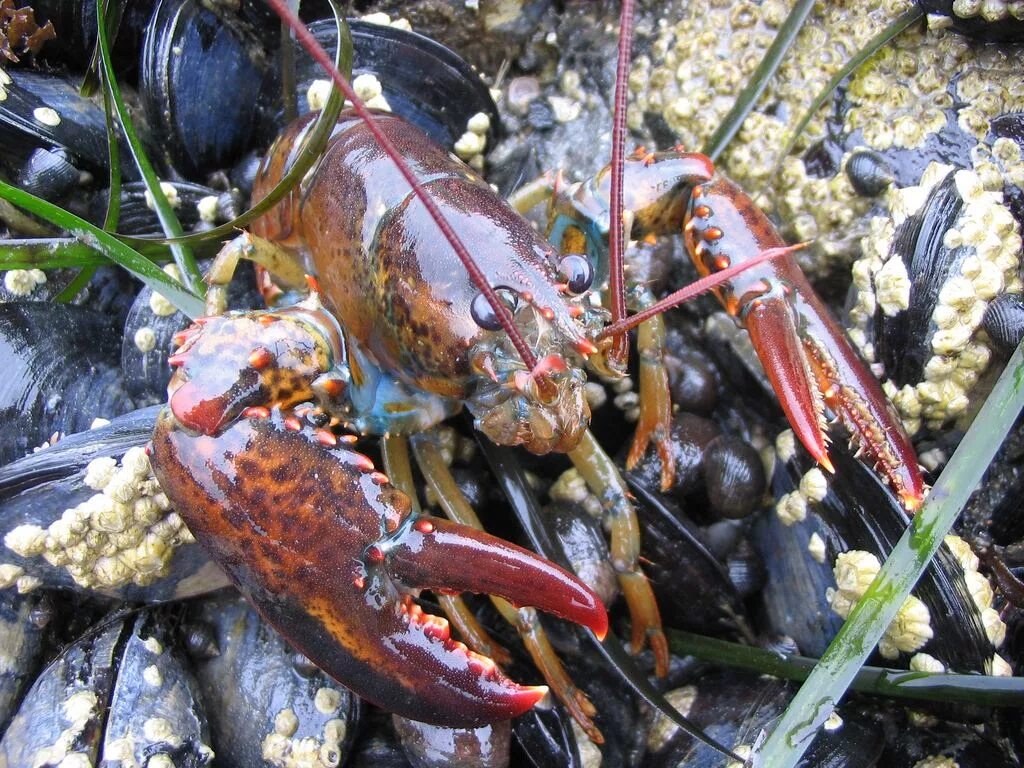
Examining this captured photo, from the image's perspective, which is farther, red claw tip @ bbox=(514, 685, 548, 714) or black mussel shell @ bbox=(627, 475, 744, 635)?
black mussel shell @ bbox=(627, 475, 744, 635)

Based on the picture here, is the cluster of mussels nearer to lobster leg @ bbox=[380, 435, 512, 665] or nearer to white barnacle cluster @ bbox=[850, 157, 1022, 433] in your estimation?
white barnacle cluster @ bbox=[850, 157, 1022, 433]

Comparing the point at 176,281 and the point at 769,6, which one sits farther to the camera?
the point at 769,6

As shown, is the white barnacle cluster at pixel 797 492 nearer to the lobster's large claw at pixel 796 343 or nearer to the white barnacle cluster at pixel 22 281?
the lobster's large claw at pixel 796 343

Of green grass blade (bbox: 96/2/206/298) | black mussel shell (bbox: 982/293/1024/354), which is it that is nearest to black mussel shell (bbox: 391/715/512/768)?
green grass blade (bbox: 96/2/206/298)

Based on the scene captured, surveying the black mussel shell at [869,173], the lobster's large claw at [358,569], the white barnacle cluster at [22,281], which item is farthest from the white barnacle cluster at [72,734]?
the black mussel shell at [869,173]

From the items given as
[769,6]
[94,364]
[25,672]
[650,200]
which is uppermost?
[769,6]

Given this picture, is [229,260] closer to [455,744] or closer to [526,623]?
[526,623]

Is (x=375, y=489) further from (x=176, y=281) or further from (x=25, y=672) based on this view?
(x=25, y=672)

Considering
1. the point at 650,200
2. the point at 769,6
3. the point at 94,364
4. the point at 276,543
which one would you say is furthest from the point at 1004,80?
the point at 94,364
